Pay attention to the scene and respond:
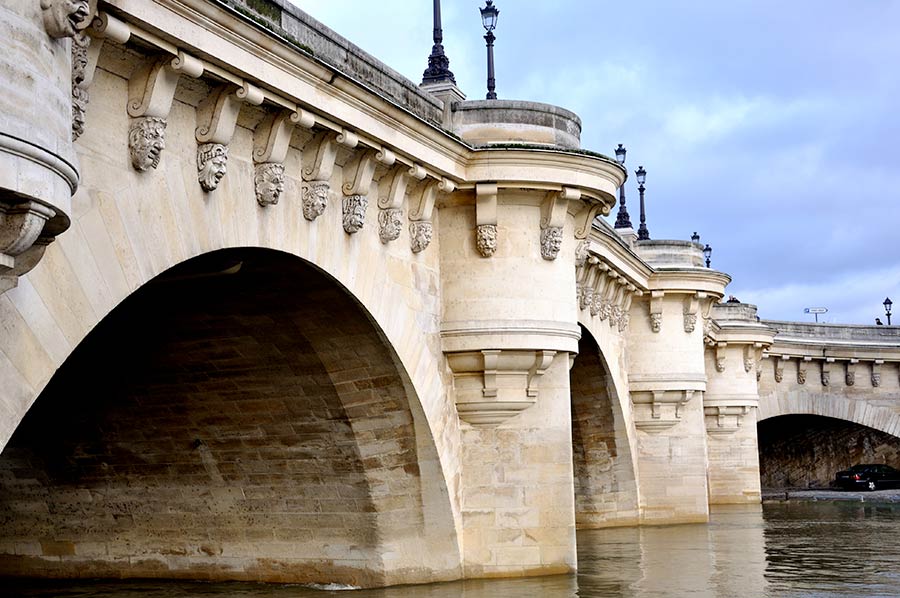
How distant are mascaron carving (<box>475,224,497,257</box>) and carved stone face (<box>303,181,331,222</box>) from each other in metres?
3.97

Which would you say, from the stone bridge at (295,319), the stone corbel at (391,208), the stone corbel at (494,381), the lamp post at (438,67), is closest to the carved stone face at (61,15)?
the stone bridge at (295,319)

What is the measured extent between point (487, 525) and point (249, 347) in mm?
4036

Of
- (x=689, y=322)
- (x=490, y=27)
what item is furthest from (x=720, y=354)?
(x=490, y=27)

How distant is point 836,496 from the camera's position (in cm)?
4644

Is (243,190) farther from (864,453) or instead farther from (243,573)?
(864,453)

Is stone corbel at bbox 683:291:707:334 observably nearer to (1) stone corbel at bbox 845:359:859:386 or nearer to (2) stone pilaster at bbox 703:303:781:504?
(2) stone pilaster at bbox 703:303:781:504

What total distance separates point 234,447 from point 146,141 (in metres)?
7.92

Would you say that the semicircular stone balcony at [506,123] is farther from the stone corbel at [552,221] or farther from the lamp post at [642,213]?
the lamp post at [642,213]

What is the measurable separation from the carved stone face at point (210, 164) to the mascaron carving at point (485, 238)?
6041mm

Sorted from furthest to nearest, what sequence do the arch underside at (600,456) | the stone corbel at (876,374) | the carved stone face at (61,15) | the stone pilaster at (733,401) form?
1. the stone corbel at (876,374)
2. the stone pilaster at (733,401)
3. the arch underside at (600,456)
4. the carved stone face at (61,15)

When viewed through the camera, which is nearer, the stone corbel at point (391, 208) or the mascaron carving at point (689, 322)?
the stone corbel at point (391, 208)

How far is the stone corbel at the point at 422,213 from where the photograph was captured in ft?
52.7

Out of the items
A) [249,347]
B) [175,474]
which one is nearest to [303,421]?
[249,347]

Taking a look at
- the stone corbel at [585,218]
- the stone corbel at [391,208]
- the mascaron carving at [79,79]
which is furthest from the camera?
the stone corbel at [585,218]
